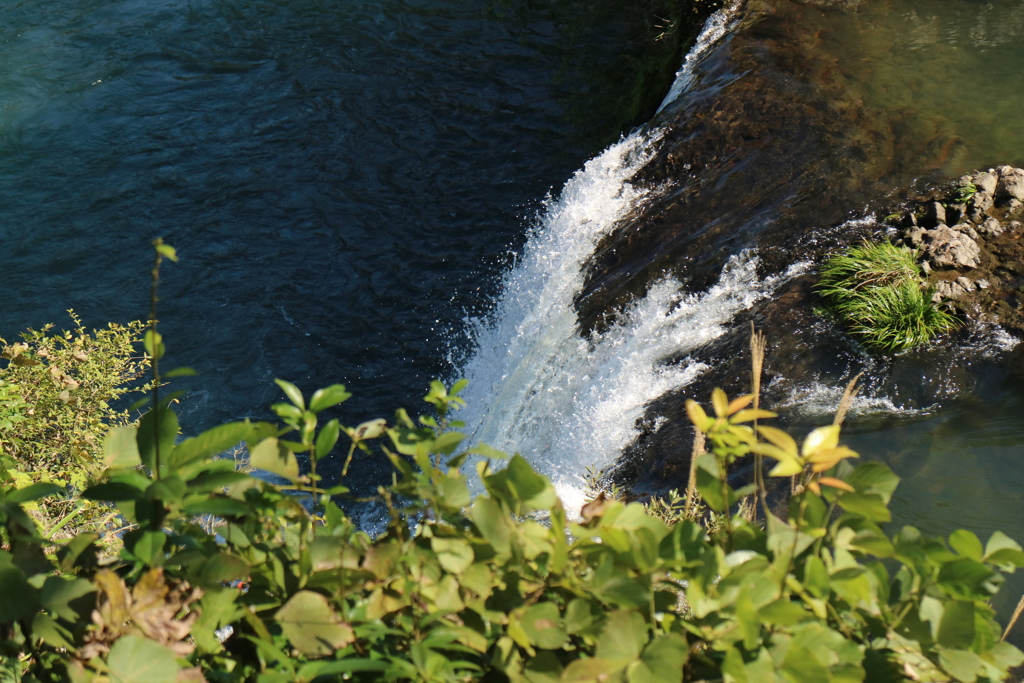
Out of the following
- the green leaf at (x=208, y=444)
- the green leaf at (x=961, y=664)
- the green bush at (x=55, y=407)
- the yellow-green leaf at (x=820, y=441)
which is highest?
the yellow-green leaf at (x=820, y=441)

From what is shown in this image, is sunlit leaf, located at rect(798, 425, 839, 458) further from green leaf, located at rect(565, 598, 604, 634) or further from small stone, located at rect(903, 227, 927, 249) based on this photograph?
small stone, located at rect(903, 227, 927, 249)

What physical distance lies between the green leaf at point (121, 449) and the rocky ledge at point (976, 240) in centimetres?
491

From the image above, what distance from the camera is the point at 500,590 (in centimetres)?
112

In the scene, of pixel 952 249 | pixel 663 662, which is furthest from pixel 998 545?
pixel 952 249

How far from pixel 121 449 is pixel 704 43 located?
804cm

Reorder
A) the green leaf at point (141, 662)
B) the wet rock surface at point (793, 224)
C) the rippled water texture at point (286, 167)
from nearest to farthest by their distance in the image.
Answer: the green leaf at point (141, 662) < the wet rock surface at point (793, 224) < the rippled water texture at point (286, 167)

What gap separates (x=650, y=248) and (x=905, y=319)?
82.6 inches

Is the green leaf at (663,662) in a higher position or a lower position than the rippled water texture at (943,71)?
higher

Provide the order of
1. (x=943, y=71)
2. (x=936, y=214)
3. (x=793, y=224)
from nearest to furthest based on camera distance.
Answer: (x=936, y=214)
(x=793, y=224)
(x=943, y=71)

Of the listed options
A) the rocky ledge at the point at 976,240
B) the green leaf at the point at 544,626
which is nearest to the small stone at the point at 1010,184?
the rocky ledge at the point at 976,240

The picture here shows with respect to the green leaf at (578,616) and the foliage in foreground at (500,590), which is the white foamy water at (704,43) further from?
the green leaf at (578,616)

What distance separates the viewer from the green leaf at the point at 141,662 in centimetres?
94

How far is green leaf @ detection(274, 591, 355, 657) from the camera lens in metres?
1.02

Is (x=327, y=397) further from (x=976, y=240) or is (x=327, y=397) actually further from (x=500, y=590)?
(x=976, y=240)
